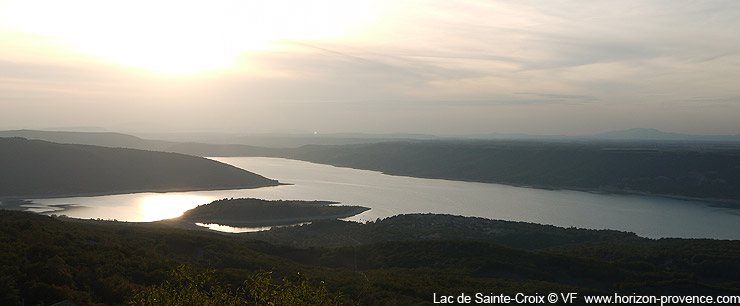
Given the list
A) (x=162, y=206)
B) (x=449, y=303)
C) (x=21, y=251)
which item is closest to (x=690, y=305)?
(x=449, y=303)

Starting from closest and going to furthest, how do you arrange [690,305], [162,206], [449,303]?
[449,303]
[690,305]
[162,206]

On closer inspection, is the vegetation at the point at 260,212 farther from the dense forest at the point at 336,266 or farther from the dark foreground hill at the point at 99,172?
the dark foreground hill at the point at 99,172

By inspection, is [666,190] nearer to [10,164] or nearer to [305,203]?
[305,203]

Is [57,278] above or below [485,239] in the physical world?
above

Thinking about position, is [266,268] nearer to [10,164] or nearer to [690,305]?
[690,305]

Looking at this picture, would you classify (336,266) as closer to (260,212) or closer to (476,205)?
(260,212)

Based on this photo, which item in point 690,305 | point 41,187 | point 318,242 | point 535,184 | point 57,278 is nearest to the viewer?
point 57,278

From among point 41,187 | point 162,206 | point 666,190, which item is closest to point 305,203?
point 162,206

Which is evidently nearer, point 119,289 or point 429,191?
point 119,289
